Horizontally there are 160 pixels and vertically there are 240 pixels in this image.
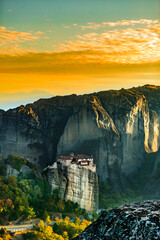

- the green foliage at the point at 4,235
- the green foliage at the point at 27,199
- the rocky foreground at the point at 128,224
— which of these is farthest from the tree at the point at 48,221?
→ the rocky foreground at the point at 128,224

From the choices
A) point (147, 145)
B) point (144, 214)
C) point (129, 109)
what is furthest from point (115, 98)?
point (144, 214)

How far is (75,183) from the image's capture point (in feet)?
141

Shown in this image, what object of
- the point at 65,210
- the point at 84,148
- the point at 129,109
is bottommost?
the point at 65,210

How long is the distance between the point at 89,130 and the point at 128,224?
64455mm

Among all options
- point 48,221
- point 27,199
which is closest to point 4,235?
point 48,221

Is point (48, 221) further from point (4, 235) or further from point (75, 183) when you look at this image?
point (75, 183)

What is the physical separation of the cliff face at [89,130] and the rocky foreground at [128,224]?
59.5 m

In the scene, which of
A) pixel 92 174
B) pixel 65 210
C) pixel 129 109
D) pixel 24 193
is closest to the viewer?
pixel 24 193

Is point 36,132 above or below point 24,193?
above

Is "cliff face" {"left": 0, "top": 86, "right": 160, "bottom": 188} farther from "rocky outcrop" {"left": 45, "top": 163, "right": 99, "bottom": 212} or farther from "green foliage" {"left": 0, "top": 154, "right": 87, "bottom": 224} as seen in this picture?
"green foliage" {"left": 0, "top": 154, "right": 87, "bottom": 224}

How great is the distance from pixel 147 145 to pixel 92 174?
31688 millimetres

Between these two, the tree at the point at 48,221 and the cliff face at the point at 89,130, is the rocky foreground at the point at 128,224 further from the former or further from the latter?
the cliff face at the point at 89,130

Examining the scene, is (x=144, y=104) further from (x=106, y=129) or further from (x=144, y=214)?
(x=144, y=214)

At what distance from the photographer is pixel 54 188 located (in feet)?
134
